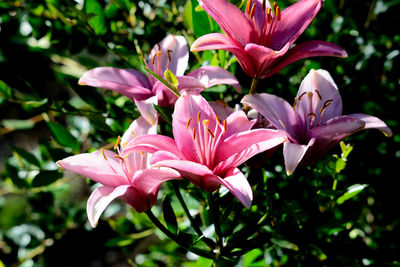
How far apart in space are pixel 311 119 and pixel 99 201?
0.25 metres

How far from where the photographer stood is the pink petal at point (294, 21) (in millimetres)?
480

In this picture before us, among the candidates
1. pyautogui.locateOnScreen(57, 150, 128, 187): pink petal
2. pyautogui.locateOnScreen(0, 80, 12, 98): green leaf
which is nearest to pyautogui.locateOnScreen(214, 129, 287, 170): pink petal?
pyautogui.locateOnScreen(57, 150, 128, 187): pink petal

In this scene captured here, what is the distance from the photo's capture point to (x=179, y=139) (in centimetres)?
46

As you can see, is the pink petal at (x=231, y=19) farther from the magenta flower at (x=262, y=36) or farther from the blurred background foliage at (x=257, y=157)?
the blurred background foliage at (x=257, y=157)

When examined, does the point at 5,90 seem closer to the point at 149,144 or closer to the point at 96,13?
the point at 96,13

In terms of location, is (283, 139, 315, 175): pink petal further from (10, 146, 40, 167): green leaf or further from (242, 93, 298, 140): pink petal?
(10, 146, 40, 167): green leaf

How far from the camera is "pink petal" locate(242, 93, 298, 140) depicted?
1.51ft

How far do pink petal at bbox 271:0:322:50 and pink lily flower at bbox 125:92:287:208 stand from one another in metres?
0.10

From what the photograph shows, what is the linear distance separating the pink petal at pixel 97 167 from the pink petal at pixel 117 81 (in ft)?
0.28

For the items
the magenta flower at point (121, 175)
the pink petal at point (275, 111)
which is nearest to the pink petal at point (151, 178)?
the magenta flower at point (121, 175)

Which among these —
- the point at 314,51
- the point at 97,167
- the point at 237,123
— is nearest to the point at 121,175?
the point at 97,167

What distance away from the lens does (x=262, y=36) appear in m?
0.49

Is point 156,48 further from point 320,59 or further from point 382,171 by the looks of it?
point 382,171

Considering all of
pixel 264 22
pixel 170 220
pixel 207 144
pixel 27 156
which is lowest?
pixel 27 156
